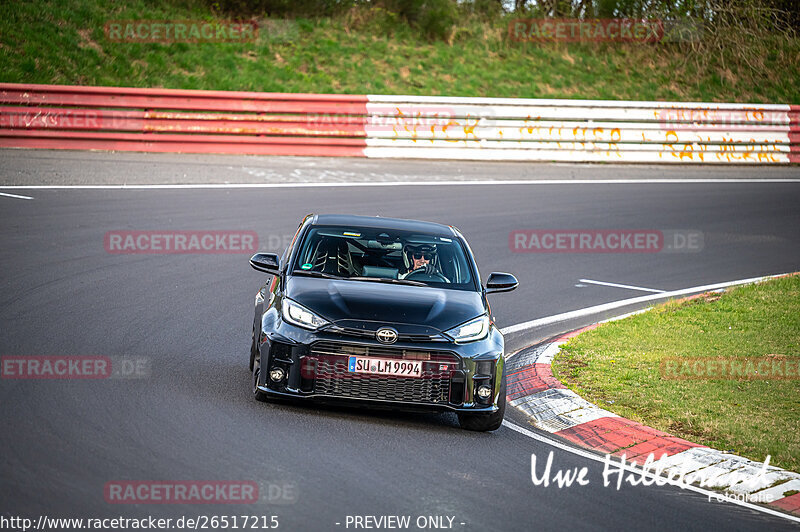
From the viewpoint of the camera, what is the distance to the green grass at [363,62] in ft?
82.6

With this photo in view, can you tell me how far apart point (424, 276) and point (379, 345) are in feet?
4.66

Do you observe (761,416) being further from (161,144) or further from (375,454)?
(161,144)

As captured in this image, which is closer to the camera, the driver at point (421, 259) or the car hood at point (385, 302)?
the car hood at point (385, 302)

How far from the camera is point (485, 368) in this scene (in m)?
7.54

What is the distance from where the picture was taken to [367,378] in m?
7.31

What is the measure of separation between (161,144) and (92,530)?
56.7 ft

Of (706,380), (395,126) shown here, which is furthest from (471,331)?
(395,126)

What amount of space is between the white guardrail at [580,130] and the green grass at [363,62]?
14.2 feet

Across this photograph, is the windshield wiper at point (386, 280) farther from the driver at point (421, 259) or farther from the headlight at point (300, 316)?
the headlight at point (300, 316)

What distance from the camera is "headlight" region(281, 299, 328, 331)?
7492 mm

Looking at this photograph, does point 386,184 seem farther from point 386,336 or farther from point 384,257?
point 386,336

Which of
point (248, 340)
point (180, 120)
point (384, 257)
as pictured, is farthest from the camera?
point (180, 120)

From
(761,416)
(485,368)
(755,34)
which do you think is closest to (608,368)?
(761,416)

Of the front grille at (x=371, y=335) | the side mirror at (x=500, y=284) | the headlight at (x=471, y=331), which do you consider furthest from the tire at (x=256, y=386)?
the side mirror at (x=500, y=284)
